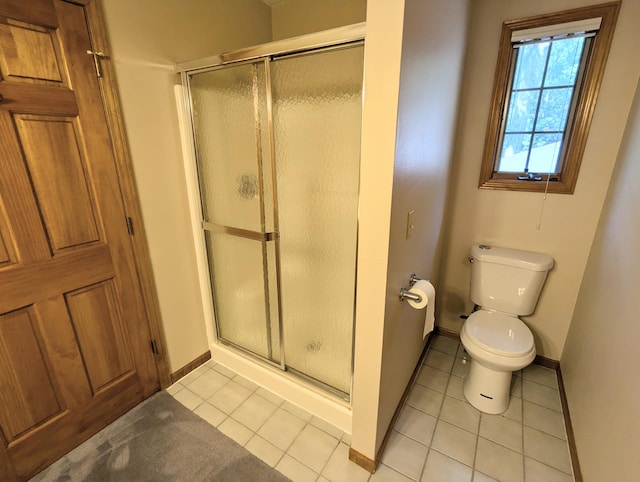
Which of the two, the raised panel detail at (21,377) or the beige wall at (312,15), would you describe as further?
the beige wall at (312,15)

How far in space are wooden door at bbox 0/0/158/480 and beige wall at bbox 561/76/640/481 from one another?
2201 mm

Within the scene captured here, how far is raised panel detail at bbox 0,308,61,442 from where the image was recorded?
123 cm

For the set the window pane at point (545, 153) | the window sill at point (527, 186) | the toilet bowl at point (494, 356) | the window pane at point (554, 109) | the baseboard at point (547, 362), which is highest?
the window pane at point (554, 109)

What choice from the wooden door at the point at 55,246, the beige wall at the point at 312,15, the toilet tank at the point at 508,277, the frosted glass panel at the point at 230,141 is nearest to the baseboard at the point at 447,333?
the toilet tank at the point at 508,277

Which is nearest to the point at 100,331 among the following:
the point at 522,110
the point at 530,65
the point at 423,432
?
the point at 423,432

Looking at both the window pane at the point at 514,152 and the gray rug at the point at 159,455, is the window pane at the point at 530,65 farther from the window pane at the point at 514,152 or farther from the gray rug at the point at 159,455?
the gray rug at the point at 159,455

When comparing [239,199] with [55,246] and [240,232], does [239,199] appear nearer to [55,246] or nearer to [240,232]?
[240,232]

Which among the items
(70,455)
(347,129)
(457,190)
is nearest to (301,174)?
(347,129)

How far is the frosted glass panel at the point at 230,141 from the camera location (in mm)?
1513

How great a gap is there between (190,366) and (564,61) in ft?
9.67

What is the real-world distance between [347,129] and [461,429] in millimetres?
1677

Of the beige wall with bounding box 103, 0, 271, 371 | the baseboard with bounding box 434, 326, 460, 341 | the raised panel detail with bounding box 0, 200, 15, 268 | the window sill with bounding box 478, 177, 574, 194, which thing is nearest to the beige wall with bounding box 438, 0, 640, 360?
the window sill with bounding box 478, 177, 574, 194

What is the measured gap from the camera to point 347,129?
1330 mm

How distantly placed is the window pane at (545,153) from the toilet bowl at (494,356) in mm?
955
